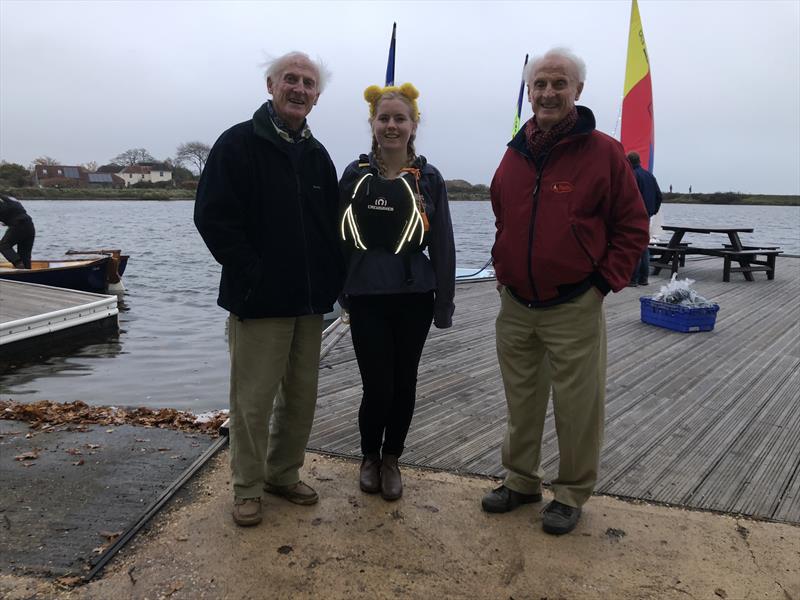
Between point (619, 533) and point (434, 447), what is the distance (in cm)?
106

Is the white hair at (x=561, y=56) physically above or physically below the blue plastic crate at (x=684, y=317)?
above

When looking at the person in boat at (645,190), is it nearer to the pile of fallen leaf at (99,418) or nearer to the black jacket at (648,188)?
the black jacket at (648,188)

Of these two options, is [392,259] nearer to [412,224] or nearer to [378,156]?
[412,224]

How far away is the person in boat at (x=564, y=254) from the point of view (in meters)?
2.30

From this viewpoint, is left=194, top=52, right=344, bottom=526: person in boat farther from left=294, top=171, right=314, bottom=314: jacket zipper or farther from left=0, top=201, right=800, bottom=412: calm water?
left=0, top=201, right=800, bottom=412: calm water

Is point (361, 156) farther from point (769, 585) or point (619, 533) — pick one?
point (769, 585)

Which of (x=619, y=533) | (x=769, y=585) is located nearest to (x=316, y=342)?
(x=619, y=533)

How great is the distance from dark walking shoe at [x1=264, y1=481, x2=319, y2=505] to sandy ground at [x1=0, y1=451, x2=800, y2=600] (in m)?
0.04

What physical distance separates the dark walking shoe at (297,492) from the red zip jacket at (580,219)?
129cm

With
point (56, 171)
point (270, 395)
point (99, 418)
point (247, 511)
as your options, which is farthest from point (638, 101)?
point (56, 171)

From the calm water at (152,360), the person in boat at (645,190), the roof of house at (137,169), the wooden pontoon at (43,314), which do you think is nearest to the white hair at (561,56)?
the calm water at (152,360)

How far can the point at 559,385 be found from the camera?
2455 millimetres

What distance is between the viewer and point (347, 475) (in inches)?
114

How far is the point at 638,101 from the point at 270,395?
1004 centimetres
